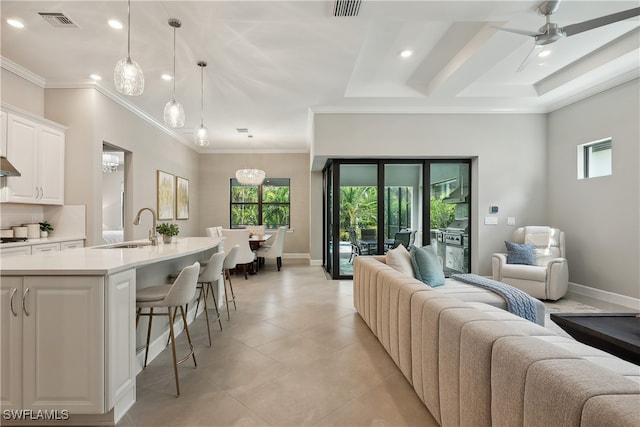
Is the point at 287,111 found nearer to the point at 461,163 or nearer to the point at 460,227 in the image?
the point at 461,163

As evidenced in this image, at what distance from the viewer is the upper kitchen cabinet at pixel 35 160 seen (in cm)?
365

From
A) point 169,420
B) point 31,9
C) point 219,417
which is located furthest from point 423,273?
point 31,9

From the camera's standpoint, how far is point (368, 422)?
1828 millimetres

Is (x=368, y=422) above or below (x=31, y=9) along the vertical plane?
below

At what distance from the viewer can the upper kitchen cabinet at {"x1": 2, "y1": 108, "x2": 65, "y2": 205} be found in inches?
144

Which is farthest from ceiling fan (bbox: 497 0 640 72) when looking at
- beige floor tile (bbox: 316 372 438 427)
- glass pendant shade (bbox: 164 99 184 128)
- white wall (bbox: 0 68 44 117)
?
white wall (bbox: 0 68 44 117)

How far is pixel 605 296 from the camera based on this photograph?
438 centimetres

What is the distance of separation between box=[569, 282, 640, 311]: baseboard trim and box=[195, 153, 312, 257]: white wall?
5824 millimetres

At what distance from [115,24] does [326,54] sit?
208 centimetres

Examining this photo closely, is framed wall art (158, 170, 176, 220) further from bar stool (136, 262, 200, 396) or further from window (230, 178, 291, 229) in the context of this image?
bar stool (136, 262, 200, 396)

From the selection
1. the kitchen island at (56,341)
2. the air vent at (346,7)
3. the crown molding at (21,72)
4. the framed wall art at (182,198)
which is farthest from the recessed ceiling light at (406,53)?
the framed wall art at (182,198)

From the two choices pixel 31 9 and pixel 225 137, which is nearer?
pixel 31 9

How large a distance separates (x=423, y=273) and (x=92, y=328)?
2.68 m

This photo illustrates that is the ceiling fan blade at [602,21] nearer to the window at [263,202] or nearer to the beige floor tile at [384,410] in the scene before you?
the beige floor tile at [384,410]
